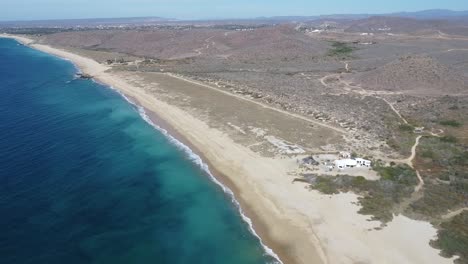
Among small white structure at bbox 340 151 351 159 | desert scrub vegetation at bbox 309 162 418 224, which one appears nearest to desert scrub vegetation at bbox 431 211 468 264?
desert scrub vegetation at bbox 309 162 418 224

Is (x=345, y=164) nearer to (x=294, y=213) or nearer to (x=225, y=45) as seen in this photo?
(x=294, y=213)

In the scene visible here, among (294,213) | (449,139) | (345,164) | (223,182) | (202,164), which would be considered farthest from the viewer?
(449,139)

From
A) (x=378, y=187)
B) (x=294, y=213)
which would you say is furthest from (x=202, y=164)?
(x=378, y=187)

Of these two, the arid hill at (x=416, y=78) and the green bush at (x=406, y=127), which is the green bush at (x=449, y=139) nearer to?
the green bush at (x=406, y=127)

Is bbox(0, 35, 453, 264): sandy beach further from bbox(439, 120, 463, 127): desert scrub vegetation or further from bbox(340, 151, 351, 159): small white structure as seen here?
bbox(439, 120, 463, 127): desert scrub vegetation

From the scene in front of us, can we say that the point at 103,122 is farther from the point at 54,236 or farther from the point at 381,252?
the point at 381,252
